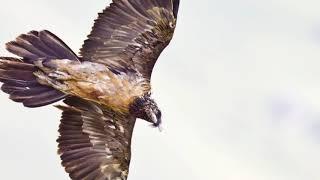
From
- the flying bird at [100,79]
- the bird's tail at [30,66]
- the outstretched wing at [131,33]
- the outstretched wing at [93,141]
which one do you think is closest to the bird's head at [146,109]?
the flying bird at [100,79]

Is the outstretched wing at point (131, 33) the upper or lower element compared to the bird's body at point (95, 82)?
upper

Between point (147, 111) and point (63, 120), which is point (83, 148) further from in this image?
point (147, 111)

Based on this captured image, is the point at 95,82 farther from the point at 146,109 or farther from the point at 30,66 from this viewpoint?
the point at 30,66

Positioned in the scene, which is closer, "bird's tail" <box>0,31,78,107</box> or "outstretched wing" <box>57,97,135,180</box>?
"bird's tail" <box>0,31,78,107</box>

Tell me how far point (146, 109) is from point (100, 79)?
2.97 ft

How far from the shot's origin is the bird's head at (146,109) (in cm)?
894

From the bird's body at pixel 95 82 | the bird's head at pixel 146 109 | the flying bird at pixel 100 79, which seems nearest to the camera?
the bird's head at pixel 146 109

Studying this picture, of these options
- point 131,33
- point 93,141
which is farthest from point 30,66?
point 93,141

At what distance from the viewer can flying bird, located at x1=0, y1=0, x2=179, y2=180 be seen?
9.38 meters

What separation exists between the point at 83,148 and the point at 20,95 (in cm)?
179

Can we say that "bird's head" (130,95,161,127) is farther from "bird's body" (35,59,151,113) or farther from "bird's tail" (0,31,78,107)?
"bird's tail" (0,31,78,107)

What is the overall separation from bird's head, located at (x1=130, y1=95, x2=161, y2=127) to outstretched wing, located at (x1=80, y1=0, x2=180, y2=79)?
41.9 inches

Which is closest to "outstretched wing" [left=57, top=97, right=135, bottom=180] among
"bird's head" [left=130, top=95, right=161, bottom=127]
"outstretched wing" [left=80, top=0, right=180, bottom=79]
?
"outstretched wing" [left=80, top=0, right=180, bottom=79]

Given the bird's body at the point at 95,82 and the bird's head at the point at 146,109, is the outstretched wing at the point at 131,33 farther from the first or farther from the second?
the bird's head at the point at 146,109
